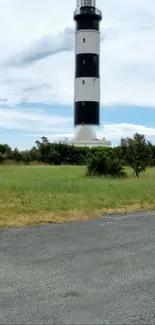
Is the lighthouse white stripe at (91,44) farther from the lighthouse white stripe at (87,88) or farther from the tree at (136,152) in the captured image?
the tree at (136,152)

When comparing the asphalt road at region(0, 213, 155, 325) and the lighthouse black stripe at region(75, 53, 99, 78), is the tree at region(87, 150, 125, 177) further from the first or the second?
the asphalt road at region(0, 213, 155, 325)

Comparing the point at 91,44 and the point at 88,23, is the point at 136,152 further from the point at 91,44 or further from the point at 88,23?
the point at 88,23

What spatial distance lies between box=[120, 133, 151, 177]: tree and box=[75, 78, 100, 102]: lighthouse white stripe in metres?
10.5

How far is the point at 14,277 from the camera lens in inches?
195

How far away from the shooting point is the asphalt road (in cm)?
93

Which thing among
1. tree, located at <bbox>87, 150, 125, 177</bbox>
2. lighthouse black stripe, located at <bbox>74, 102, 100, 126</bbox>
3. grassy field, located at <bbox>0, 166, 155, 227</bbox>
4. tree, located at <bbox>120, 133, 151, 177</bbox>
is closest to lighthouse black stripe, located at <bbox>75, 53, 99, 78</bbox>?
tree, located at <bbox>120, 133, 151, 177</bbox>

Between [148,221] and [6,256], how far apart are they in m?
3.99

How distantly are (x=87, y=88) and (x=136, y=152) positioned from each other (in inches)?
478

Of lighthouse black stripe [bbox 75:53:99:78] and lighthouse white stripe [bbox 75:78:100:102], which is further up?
lighthouse black stripe [bbox 75:53:99:78]

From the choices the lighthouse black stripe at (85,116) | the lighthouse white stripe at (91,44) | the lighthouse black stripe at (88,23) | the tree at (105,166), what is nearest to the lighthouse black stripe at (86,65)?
the lighthouse white stripe at (91,44)

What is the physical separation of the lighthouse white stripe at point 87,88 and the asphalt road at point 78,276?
2643cm

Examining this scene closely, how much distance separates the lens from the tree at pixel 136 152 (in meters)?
23.0

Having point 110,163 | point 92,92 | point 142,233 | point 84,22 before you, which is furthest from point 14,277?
point 92,92

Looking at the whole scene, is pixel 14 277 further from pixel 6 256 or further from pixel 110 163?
pixel 110 163
